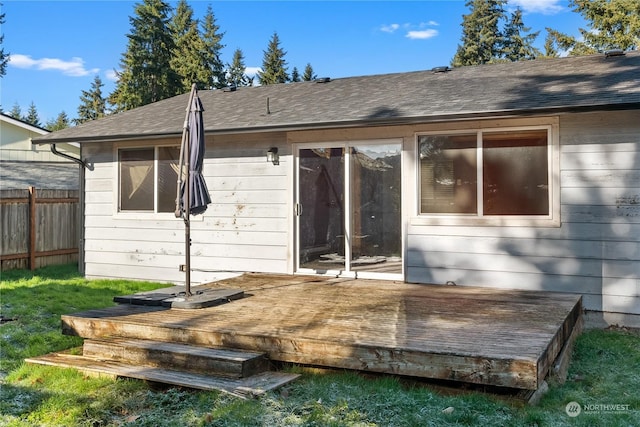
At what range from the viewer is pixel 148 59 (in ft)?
89.0

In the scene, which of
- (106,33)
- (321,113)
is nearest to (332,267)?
(321,113)

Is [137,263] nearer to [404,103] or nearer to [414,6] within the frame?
[404,103]

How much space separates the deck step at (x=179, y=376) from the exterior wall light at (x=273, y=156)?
11.7 ft

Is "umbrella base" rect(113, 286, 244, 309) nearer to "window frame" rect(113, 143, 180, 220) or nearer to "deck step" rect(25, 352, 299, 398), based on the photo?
"deck step" rect(25, 352, 299, 398)

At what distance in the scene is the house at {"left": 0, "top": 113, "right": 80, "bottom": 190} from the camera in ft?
41.9

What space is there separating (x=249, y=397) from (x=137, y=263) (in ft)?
17.2

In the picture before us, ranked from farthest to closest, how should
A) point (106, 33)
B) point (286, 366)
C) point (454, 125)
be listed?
point (106, 33)
point (454, 125)
point (286, 366)

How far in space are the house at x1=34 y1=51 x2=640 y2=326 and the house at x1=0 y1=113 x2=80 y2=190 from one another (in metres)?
5.57

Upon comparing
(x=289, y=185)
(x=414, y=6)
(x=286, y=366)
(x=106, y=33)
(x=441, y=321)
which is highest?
(x=106, y=33)

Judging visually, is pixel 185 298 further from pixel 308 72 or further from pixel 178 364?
pixel 308 72

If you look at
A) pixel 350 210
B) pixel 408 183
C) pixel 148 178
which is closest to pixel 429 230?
pixel 408 183

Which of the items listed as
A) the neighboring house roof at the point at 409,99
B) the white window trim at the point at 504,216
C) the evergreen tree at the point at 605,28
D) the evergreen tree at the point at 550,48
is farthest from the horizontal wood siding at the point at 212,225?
the evergreen tree at the point at 550,48

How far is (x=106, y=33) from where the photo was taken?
29078 millimetres

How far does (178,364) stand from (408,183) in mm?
3509
